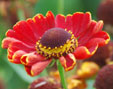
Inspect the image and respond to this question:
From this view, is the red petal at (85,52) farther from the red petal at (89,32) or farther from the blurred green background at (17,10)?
the blurred green background at (17,10)

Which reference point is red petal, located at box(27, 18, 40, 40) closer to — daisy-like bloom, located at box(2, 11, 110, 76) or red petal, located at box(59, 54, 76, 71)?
daisy-like bloom, located at box(2, 11, 110, 76)

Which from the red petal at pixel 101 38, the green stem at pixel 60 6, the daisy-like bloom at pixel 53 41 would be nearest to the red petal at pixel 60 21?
the daisy-like bloom at pixel 53 41

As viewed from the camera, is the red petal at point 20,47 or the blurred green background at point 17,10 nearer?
the red petal at point 20,47

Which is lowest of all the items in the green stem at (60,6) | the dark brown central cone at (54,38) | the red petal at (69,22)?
the dark brown central cone at (54,38)

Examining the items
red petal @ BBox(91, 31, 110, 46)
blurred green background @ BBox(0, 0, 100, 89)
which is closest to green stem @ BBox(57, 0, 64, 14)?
blurred green background @ BBox(0, 0, 100, 89)

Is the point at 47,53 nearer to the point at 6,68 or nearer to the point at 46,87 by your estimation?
the point at 46,87

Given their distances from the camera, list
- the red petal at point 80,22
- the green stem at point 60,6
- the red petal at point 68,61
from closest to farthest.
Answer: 1. the red petal at point 68,61
2. the red petal at point 80,22
3. the green stem at point 60,6

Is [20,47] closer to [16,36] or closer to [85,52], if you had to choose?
[16,36]

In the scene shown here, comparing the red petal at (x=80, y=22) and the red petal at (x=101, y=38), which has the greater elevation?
the red petal at (x=80, y=22)
